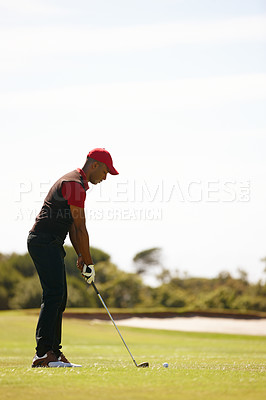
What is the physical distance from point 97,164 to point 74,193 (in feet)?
2.24

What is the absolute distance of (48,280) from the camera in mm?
8102

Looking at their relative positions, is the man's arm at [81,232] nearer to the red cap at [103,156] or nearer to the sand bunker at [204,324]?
the red cap at [103,156]

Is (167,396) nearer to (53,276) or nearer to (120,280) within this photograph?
(53,276)

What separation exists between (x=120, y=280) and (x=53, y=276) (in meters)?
45.0

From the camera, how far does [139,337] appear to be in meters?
27.0

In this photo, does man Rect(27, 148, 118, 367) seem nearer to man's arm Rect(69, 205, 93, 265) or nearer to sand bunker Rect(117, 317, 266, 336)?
man's arm Rect(69, 205, 93, 265)

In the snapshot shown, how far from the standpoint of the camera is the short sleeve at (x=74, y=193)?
777 centimetres

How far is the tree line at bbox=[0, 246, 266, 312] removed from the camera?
43.5 m

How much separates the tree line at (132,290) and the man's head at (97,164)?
3564 centimetres

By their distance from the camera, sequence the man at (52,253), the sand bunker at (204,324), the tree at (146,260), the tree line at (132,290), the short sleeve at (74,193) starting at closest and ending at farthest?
the short sleeve at (74,193) → the man at (52,253) → the sand bunker at (204,324) → the tree line at (132,290) → the tree at (146,260)

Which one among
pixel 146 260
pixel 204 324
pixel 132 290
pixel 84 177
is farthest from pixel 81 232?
pixel 146 260

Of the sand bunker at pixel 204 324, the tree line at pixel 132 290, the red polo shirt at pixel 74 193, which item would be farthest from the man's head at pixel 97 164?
the tree line at pixel 132 290

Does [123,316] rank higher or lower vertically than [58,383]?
lower

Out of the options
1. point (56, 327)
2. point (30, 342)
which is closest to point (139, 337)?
point (30, 342)
